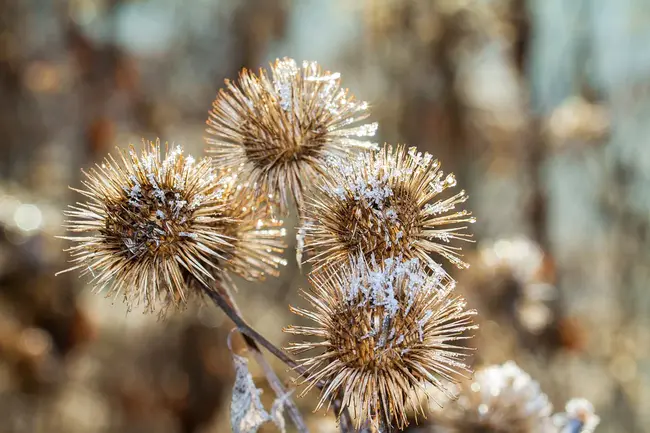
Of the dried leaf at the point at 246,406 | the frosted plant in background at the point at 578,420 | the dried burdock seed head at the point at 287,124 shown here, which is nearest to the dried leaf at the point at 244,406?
the dried leaf at the point at 246,406

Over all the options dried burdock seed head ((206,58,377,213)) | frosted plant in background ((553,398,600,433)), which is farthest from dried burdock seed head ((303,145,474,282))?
frosted plant in background ((553,398,600,433))

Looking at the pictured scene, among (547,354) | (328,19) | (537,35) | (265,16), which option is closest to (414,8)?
(537,35)

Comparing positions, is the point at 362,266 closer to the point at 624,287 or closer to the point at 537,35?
the point at 537,35

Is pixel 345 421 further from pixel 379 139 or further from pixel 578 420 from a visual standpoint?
pixel 379 139

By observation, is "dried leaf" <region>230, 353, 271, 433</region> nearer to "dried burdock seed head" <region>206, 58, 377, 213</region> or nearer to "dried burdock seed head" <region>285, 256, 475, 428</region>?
"dried burdock seed head" <region>285, 256, 475, 428</region>

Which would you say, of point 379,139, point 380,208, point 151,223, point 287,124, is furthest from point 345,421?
point 379,139

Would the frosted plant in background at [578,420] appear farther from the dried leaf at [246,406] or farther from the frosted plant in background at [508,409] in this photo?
the dried leaf at [246,406]
